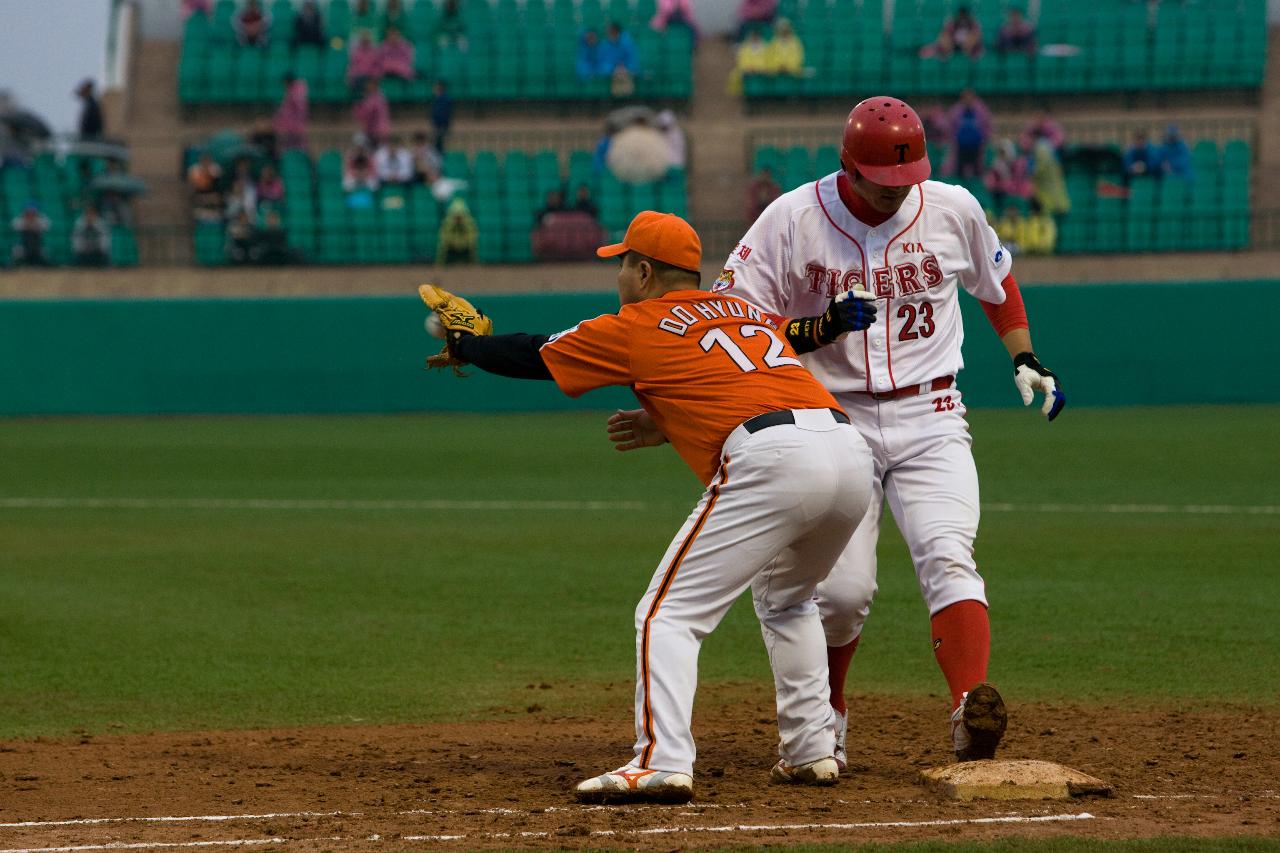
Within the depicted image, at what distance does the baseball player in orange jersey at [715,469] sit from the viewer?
4.70 meters

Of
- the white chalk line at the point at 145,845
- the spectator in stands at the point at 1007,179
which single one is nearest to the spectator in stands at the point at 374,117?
the spectator in stands at the point at 1007,179

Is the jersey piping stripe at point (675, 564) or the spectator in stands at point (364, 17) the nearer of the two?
the jersey piping stripe at point (675, 564)

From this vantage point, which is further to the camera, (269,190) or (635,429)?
(269,190)

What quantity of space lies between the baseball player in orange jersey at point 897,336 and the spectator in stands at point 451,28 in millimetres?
22226

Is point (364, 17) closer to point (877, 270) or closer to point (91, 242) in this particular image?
point (91, 242)

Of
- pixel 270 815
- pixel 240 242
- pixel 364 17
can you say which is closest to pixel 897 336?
pixel 270 815

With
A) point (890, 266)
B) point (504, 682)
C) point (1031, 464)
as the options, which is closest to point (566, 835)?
point (890, 266)

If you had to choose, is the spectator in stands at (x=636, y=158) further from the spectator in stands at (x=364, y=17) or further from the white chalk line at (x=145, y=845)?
the white chalk line at (x=145, y=845)

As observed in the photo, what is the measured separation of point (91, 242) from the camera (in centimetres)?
2267

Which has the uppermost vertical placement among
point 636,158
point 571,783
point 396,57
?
point 396,57

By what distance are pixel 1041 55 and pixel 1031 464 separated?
42.8 feet

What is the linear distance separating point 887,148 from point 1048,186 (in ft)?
61.0

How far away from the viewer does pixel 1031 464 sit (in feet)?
48.6

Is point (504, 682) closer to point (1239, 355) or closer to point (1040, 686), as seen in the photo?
point (1040, 686)
